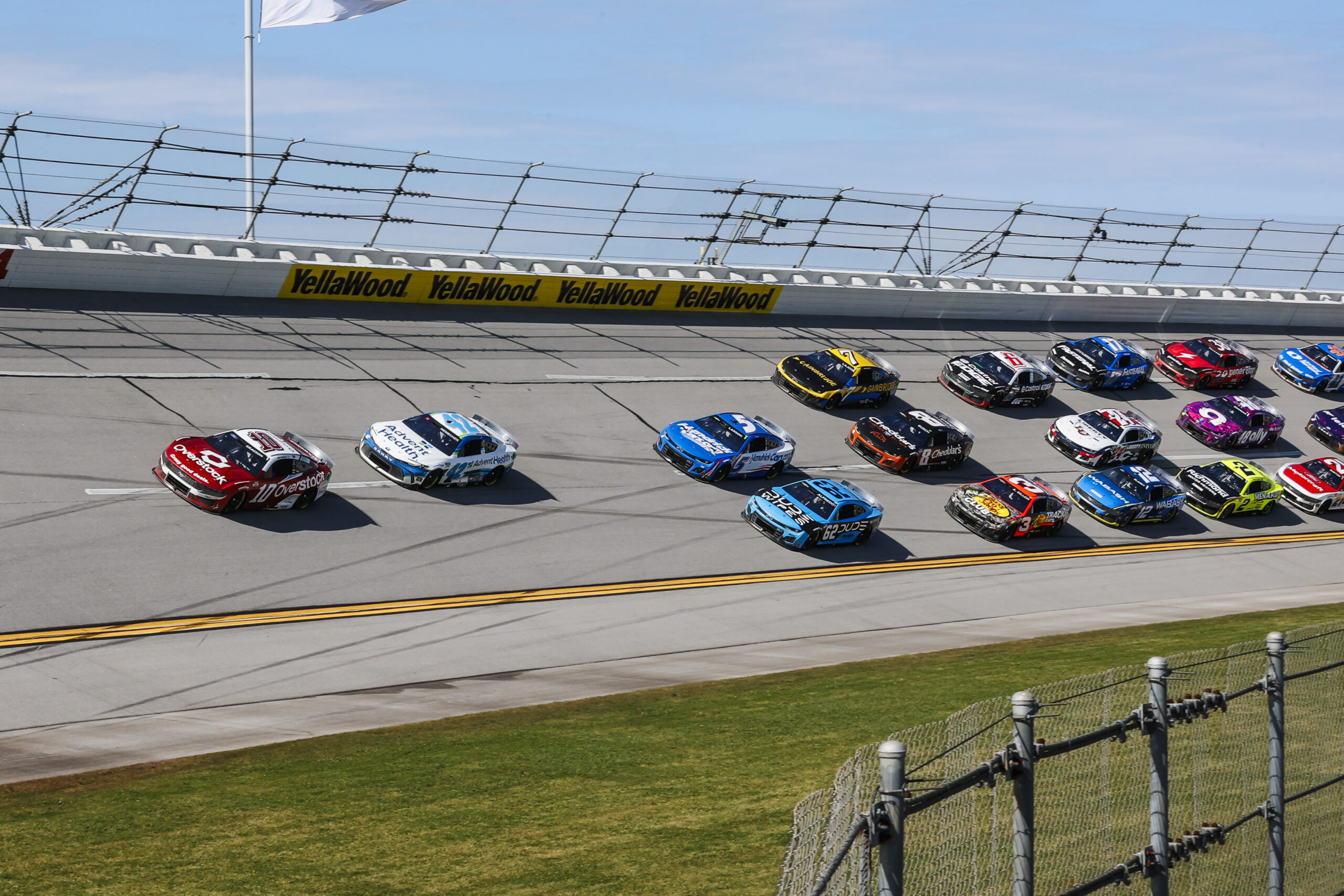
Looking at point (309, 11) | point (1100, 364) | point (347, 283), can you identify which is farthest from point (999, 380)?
point (309, 11)

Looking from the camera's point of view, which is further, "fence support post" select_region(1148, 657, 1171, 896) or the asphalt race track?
the asphalt race track

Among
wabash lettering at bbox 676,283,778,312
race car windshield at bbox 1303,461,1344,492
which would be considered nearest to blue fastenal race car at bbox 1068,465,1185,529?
race car windshield at bbox 1303,461,1344,492

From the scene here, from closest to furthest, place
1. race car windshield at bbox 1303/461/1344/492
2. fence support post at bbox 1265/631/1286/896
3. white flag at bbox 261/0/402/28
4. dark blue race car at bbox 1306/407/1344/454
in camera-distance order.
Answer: fence support post at bbox 1265/631/1286/896 → race car windshield at bbox 1303/461/1344/492 → white flag at bbox 261/0/402/28 → dark blue race car at bbox 1306/407/1344/454

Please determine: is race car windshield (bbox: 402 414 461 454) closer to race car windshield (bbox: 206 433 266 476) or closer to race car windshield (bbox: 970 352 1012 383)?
race car windshield (bbox: 206 433 266 476)

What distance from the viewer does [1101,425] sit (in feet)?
123

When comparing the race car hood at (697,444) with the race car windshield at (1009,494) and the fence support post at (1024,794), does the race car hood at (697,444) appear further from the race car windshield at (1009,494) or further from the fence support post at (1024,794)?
the fence support post at (1024,794)

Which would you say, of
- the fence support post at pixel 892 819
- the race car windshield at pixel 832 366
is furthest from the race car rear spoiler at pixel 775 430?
the fence support post at pixel 892 819

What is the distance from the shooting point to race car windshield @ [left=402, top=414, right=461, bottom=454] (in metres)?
28.0

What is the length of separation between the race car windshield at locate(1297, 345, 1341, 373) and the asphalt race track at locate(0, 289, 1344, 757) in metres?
7.01

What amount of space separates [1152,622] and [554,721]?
13.5 metres

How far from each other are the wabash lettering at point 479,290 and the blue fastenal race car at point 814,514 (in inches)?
510

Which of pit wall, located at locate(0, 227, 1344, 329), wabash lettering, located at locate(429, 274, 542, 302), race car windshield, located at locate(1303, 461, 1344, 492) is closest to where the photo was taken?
pit wall, located at locate(0, 227, 1344, 329)

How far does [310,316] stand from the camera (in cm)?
3559

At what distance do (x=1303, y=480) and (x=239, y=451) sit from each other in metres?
28.6
